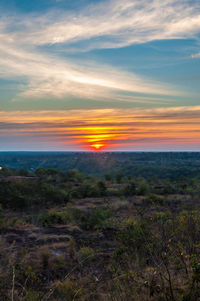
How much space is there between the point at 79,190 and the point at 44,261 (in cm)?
1870

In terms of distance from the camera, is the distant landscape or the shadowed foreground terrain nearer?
the shadowed foreground terrain

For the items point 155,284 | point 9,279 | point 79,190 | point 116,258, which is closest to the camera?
point 155,284

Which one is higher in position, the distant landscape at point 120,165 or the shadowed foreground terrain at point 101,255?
the shadowed foreground terrain at point 101,255

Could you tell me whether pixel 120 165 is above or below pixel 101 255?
below

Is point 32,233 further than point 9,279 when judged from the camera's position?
Yes

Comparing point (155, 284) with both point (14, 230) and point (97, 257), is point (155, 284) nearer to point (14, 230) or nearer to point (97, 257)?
point (97, 257)

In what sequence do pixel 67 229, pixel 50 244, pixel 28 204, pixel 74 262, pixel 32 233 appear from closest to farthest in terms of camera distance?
pixel 74 262, pixel 50 244, pixel 32 233, pixel 67 229, pixel 28 204

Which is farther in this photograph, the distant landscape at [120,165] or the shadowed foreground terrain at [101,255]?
the distant landscape at [120,165]

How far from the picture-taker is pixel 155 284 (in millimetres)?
3727

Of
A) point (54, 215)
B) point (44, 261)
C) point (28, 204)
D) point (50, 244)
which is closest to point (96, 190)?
point (28, 204)

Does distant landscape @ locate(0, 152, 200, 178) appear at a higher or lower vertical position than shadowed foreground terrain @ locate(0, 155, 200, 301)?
lower

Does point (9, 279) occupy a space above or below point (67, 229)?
above

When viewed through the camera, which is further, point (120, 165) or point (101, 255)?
point (120, 165)

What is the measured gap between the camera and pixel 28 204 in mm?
18859
